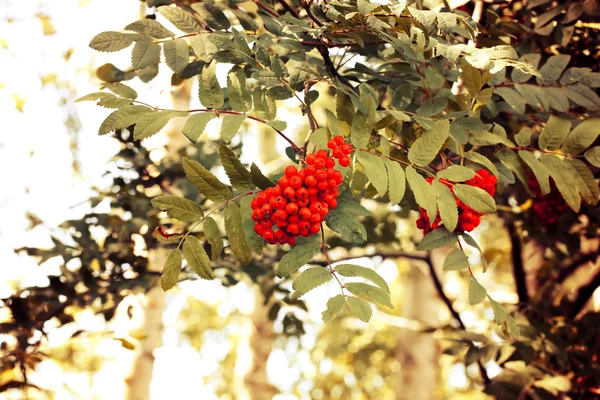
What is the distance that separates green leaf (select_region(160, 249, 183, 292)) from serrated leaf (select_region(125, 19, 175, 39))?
451mm

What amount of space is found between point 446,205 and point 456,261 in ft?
0.56

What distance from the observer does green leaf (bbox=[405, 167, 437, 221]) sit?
0.92 metres

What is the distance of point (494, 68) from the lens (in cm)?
92

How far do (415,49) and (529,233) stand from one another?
125cm

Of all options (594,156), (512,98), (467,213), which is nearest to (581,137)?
(594,156)

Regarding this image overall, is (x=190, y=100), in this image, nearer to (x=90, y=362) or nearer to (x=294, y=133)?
(x=294, y=133)

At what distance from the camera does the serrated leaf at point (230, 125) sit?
3.07ft

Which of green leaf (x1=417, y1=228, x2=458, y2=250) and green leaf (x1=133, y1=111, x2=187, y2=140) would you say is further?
green leaf (x1=417, y1=228, x2=458, y2=250)

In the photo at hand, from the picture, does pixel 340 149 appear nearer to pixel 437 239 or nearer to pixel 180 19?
pixel 437 239

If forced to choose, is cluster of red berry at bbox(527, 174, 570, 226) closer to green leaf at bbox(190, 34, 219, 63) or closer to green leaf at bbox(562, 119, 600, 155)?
green leaf at bbox(562, 119, 600, 155)

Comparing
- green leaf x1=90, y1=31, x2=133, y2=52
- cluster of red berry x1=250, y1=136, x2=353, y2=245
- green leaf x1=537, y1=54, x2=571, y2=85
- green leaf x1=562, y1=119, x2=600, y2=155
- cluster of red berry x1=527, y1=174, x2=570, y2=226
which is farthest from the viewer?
cluster of red berry x1=527, y1=174, x2=570, y2=226

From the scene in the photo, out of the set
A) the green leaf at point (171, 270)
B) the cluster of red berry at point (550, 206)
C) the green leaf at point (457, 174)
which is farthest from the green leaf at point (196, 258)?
the cluster of red berry at point (550, 206)

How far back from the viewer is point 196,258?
3.02 feet

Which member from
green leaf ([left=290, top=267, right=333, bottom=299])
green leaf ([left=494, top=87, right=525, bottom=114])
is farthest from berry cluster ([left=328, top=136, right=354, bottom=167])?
green leaf ([left=494, top=87, right=525, bottom=114])
